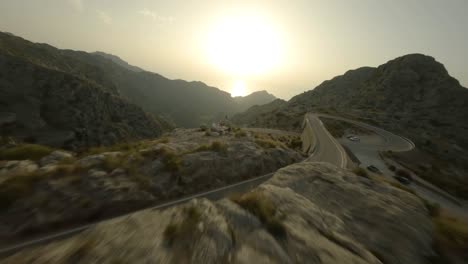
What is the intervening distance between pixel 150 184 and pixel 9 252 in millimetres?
6851

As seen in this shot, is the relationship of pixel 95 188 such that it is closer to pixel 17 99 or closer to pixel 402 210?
pixel 402 210

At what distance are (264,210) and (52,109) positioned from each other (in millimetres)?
122811

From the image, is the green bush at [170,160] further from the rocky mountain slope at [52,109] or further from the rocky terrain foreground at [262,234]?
the rocky mountain slope at [52,109]

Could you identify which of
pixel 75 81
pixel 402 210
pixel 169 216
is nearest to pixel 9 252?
pixel 169 216

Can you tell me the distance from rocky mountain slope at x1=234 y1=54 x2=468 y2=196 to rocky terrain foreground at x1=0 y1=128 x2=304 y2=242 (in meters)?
72.6

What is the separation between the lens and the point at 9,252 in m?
7.46

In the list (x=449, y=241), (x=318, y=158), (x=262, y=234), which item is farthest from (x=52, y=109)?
(x=449, y=241)

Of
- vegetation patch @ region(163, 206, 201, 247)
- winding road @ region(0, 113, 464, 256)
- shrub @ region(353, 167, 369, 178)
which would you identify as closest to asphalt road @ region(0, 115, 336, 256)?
winding road @ region(0, 113, 464, 256)

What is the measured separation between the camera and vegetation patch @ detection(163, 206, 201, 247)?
21.3 ft

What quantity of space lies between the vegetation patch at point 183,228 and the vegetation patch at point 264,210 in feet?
7.40

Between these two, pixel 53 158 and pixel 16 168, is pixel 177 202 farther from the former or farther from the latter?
pixel 53 158

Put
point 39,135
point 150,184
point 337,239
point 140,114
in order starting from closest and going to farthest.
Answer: point 337,239
point 150,184
point 39,135
point 140,114

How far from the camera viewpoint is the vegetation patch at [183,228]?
21.3 feet

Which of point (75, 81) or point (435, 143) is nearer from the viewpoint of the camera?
point (435, 143)
